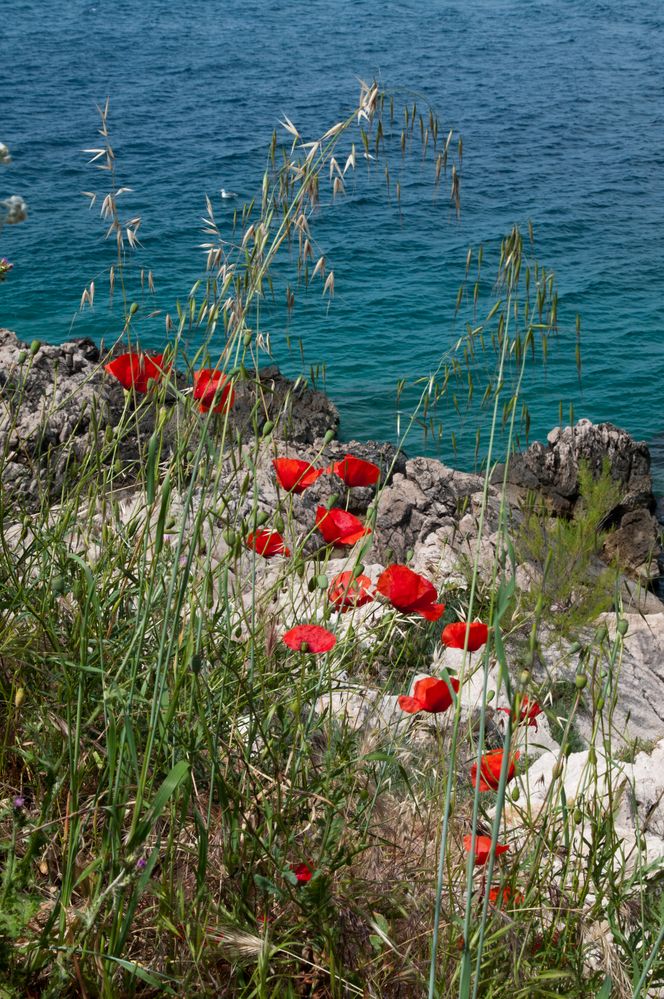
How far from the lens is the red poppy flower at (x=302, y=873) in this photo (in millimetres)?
1479

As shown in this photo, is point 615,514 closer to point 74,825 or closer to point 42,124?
point 74,825

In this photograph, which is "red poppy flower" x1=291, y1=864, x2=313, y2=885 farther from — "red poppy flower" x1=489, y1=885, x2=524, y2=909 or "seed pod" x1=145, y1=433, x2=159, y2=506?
"seed pod" x1=145, y1=433, x2=159, y2=506

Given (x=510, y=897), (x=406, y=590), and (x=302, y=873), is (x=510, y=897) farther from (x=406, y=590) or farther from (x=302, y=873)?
(x=406, y=590)

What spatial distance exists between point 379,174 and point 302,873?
16.7 meters

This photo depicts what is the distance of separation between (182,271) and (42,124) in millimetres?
7972

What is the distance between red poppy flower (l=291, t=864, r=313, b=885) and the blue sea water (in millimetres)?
3896

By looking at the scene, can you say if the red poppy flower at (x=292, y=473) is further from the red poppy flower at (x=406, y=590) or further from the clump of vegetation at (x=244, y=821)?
the red poppy flower at (x=406, y=590)

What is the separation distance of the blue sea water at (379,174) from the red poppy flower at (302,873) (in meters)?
3.90

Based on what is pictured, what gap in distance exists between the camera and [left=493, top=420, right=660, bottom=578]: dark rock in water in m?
6.62

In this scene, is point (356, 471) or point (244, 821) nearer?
point (244, 821)

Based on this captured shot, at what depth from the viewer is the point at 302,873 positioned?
4.91ft

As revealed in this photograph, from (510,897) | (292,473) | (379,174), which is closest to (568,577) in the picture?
(292,473)

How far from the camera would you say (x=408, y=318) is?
11.0m

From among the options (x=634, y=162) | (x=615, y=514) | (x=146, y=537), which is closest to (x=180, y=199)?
(x=634, y=162)
